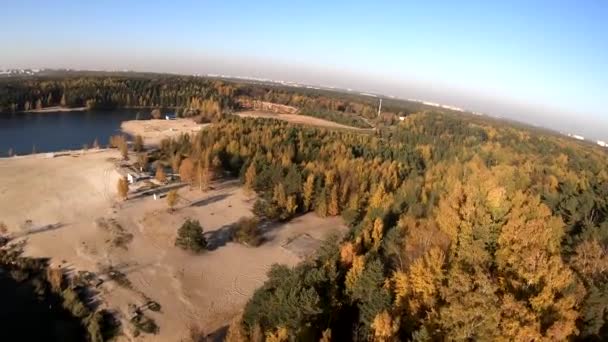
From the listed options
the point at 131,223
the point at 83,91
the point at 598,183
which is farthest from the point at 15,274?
the point at 83,91

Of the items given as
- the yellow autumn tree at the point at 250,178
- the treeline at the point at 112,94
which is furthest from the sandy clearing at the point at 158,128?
the yellow autumn tree at the point at 250,178

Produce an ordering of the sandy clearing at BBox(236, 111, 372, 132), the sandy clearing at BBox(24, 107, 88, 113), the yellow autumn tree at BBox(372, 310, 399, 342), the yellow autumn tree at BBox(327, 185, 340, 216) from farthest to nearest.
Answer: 1. the sandy clearing at BBox(236, 111, 372, 132)
2. the sandy clearing at BBox(24, 107, 88, 113)
3. the yellow autumn tree at BBox(327, 185, 340, 216)
4. the yellow autumn tree at BBox(372, 310, 399, 342)

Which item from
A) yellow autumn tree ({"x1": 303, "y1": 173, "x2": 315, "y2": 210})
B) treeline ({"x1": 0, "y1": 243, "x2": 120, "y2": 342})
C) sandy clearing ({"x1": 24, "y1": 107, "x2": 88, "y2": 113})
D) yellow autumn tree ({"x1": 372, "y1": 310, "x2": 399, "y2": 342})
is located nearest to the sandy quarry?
treeline ({"x1": 0, "y1": 243, "x2": 120, "y2": 342})

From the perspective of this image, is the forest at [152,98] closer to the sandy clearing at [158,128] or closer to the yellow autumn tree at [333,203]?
the sandy clearing at [158,128]

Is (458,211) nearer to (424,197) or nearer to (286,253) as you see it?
(424,197)

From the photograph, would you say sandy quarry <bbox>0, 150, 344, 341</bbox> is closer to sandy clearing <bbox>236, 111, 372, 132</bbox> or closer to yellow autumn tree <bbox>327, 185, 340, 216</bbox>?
yellow autumn tree <bbox>327, 185, 340, 216</bbox>
